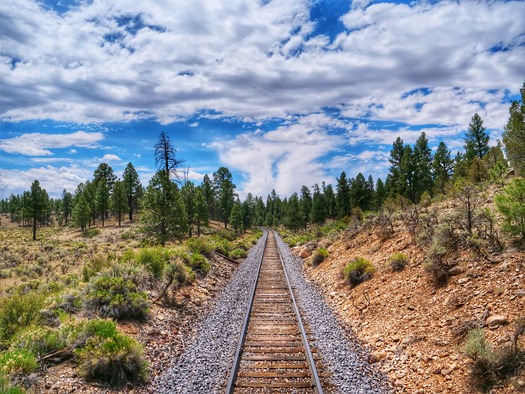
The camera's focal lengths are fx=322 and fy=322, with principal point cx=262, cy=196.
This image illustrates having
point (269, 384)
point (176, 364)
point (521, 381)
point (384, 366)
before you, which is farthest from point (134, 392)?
point (521, 381)

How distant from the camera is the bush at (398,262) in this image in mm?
11180

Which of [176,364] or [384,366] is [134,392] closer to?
[176,364]

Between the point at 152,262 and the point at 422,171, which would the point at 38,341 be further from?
the point at 422,171

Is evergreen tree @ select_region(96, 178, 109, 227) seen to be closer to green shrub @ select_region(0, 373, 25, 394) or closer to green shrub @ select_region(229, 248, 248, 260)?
green shrub @ select_region(229, 248, 248, 260)

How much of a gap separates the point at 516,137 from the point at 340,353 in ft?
30.7

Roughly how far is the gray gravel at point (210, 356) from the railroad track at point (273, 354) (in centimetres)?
30

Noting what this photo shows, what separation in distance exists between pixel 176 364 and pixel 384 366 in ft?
15.0

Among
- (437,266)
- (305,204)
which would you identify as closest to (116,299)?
(437,266)

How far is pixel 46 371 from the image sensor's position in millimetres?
6129

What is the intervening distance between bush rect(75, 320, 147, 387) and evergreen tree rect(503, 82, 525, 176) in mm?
12523

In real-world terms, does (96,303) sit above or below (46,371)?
above

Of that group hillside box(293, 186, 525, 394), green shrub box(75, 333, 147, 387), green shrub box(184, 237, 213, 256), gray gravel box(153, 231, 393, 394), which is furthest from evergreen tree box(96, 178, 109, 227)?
green shrub box(75, 333, 147, 387)

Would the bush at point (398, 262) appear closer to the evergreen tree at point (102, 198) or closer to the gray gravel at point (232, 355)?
the gray gravel at point (232, 355)

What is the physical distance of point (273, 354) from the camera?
7.50 meters
